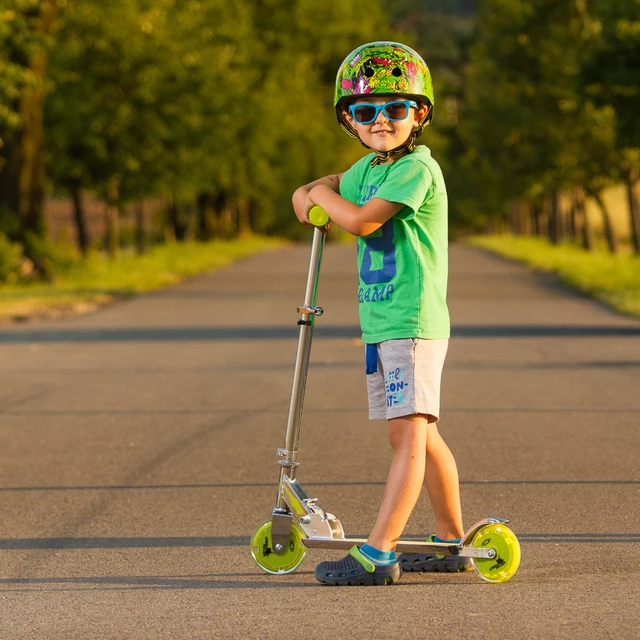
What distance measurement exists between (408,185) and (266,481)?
299cm

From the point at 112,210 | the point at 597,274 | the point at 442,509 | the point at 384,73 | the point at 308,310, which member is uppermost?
the point at 384,73

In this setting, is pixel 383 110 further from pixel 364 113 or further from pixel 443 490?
pixel 443 490

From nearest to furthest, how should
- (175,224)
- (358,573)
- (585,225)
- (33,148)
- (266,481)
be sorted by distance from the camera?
(358,573) < (266,481) < (33,148) < (585,225) < (175,224)

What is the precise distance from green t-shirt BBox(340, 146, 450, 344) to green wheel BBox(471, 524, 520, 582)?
0.75 meters

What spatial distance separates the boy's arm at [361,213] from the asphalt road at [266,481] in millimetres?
1313

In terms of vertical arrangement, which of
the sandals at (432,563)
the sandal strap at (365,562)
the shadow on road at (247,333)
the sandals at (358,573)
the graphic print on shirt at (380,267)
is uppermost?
the graphic print on shirt at (380,267)

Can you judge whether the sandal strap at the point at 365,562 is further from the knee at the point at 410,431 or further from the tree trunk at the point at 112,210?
the tree trunk at the point at 112,210

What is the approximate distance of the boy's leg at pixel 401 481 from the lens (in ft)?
17.5

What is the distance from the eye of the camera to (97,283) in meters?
28.2

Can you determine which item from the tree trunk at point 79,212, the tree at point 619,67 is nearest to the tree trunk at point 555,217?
the tree trunk at point 79,212

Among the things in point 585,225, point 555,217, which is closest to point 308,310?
point 585,225

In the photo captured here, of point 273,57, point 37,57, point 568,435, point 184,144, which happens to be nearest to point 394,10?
point 273,57

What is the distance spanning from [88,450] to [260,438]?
1117 millimetres

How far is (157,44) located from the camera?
35.1m
